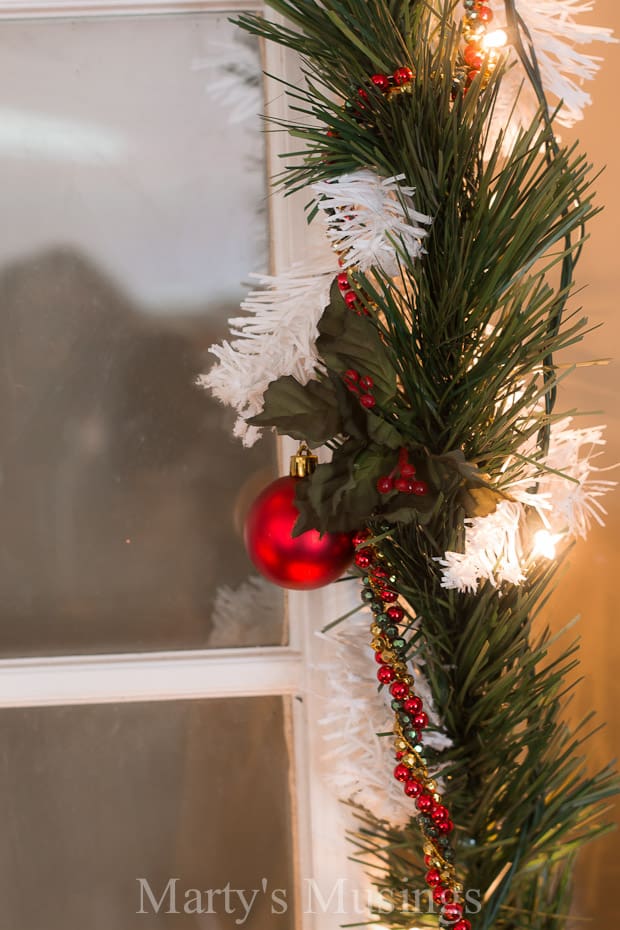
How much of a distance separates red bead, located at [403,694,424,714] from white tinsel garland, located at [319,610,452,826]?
0.04 metres

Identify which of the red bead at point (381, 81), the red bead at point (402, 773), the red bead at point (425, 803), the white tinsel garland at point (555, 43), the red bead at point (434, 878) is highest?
the white tinsel garland at point (555, 43)

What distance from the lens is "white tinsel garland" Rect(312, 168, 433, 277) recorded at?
413mm

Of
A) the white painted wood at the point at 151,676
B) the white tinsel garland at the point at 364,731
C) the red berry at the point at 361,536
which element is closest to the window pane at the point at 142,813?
the white painted wood at the point at 151,676

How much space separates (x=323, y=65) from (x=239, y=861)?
0.64 metres

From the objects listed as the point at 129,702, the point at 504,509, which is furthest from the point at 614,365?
the point at 129,702

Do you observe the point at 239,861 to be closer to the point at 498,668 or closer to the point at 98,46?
the point at 498,668

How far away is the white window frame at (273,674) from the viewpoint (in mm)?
604

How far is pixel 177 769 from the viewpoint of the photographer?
64 centimetres

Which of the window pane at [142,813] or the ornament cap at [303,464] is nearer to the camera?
the ornament cap at [303,464]

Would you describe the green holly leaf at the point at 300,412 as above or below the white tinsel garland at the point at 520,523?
above

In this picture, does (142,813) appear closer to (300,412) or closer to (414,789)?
(414,789)

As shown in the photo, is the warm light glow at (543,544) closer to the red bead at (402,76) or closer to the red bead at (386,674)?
the red bead at (386,674)

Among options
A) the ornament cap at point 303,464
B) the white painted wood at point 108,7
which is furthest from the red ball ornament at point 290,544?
the white painted wood at point 108,7

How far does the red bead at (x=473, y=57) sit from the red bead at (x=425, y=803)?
43 centimetres
